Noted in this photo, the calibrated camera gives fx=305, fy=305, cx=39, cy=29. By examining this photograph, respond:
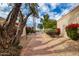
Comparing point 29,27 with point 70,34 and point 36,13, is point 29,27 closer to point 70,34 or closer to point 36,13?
point 36,13

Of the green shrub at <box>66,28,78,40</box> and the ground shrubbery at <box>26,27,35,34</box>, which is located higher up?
the ground shrubbery at <box>26,27,35,34</box>

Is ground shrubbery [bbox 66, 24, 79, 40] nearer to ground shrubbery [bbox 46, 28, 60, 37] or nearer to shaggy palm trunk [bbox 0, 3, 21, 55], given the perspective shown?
ground shrubbery [bbox 46, 28, 60, 37]

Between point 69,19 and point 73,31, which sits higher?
point 69,19

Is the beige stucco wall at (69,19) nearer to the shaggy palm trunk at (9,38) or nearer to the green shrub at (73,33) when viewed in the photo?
the green shrub at (73,33)

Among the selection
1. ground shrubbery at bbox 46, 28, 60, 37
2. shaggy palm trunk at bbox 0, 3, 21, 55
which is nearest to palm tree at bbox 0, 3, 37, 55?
shaggy palm trunk at bbox 0, 3, 21, 55

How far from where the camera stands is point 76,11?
2.85 meters

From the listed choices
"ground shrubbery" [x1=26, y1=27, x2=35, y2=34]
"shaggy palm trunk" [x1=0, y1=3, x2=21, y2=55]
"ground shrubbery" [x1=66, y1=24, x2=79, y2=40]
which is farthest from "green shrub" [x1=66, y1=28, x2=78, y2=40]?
"shaggy palm trunk" [x1=0, y1=3, x2=21, y2=55]

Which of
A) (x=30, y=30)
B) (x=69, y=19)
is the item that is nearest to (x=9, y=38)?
(x=30, y=30)

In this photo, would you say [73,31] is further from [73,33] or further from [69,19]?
[69,19]

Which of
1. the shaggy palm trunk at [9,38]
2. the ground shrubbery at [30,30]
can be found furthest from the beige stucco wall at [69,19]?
the shaggy palm trunk at [9,38]

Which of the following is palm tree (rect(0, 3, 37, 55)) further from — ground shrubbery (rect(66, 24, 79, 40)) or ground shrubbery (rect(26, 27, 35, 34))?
ground shrubbery (rect(66, 24, 79, 40))

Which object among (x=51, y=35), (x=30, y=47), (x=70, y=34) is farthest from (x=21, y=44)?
(x=70, y=34)

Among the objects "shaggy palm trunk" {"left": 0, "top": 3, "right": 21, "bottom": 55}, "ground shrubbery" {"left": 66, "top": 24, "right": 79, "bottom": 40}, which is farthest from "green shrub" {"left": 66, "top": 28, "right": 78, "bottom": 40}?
"shaggy palm trunk" {"left": 0, "top": 3, "right": 21, "bottom": 55}

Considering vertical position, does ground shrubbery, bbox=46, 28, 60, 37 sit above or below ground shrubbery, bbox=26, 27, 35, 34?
below
